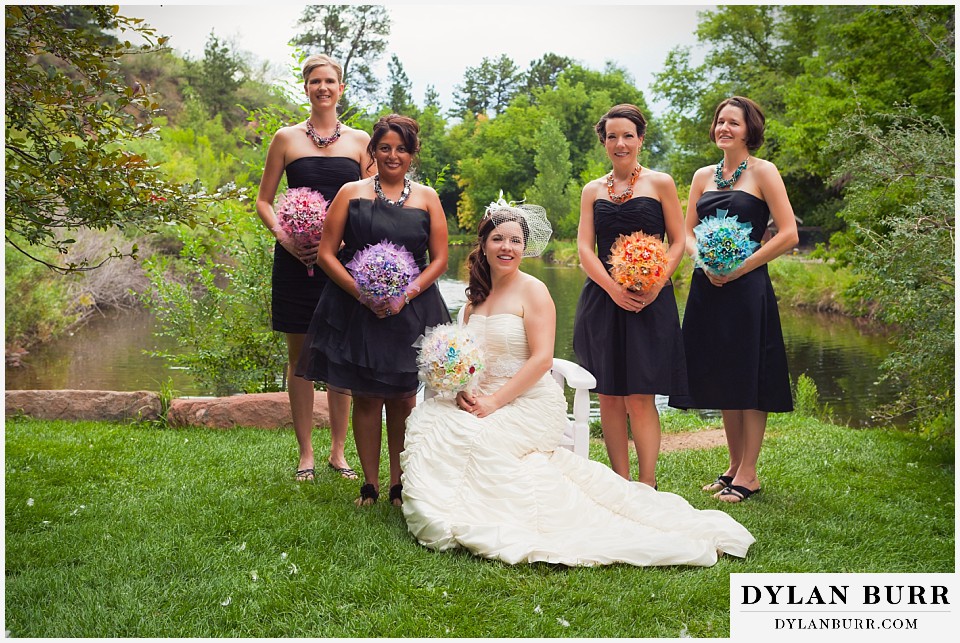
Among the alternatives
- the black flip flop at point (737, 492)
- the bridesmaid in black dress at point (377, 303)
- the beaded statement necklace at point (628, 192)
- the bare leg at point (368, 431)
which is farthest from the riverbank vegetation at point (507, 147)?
the black flip flop at point (737, 492)

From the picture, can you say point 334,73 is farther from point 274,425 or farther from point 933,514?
point 933,514

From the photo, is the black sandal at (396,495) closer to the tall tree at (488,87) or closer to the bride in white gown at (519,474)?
the bride in white gown at (519,474)

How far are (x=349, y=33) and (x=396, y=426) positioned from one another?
2655 centimetres

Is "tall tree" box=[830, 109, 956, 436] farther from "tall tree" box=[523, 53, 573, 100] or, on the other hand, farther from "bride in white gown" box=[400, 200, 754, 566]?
"tall tree" box=[523, 53, 573, 100]

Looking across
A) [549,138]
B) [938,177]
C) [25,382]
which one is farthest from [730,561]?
[549,138]

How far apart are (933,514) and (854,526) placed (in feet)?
2.14

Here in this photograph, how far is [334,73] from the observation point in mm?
4750

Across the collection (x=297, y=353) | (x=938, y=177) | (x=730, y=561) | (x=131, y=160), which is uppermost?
(x=938, y=177)

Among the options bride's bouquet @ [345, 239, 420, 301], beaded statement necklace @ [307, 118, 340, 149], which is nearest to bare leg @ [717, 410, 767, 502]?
bride's bouquet @ [345, 239, 420, 301]

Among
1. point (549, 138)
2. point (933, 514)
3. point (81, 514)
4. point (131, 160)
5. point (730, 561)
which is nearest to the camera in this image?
point (730, 561)

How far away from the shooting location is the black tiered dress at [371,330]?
423 centimetres

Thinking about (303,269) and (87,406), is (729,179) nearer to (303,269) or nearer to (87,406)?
(303,269)

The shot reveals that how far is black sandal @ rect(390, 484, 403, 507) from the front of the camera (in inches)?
172

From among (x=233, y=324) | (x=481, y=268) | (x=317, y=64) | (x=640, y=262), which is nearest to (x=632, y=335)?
(x=640, y=262)
